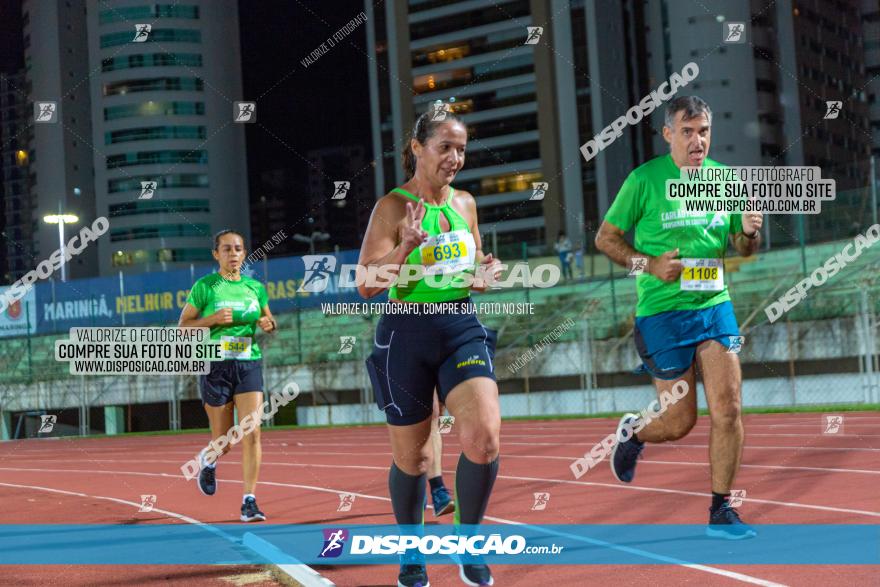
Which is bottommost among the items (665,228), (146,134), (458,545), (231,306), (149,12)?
A: (458,545)

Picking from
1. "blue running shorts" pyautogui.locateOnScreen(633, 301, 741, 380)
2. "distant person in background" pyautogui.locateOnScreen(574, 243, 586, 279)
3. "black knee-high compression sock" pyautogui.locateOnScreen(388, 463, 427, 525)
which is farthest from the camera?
"distant person in background" pyautogui.locateOnScreen(574, 243, 586, 279)

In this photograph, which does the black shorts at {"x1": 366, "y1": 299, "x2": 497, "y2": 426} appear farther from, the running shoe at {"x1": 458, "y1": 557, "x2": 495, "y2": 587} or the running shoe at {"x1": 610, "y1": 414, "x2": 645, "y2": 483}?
the running shoe at {"x1": 610, "y1": 414, "x2": 645, "y2": 483}

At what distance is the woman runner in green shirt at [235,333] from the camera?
8789 mm

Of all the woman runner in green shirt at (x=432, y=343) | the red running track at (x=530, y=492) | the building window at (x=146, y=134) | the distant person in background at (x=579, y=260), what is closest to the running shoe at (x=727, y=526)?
the red running track at (x=530, y=492)

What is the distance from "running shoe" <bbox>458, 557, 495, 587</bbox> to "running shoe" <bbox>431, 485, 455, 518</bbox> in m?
2.88

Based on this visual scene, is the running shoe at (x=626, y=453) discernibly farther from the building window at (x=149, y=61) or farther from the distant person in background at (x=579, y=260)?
the building window at (x=149, y=61)

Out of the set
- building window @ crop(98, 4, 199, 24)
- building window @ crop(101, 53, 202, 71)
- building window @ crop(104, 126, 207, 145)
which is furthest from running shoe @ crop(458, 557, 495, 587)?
building window @ crop(104, 126, 207, 145)

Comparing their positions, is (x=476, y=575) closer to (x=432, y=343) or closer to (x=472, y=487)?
(x=472, y=487)

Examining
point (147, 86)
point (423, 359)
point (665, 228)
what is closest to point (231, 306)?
point (665, 228)

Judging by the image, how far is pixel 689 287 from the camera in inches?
243

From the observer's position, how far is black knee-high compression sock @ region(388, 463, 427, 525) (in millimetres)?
5270

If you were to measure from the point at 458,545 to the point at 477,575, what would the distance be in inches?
6.0

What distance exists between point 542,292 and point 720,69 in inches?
2642

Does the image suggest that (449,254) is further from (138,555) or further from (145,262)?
(145,262)
